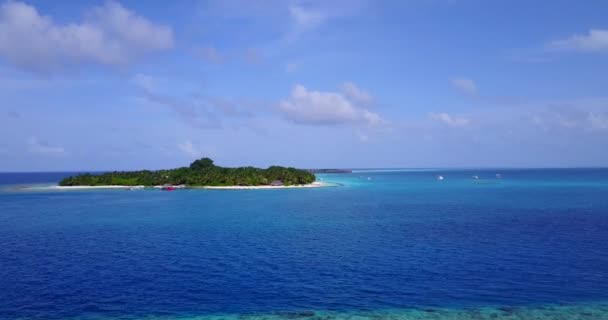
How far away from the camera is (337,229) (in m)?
61.1

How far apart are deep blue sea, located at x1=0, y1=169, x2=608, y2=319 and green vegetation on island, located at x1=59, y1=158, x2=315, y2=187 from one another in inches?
3912

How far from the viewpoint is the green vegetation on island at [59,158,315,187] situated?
169375 mm

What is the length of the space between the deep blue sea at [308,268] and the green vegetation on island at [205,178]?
99.4 metres

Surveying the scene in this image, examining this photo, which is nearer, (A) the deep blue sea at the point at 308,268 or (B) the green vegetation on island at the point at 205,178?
(A) the deep blue sea at the point at 308,268

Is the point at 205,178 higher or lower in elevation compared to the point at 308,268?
higher

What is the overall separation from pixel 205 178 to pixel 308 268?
138 m

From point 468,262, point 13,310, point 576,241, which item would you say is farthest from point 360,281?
point 576,241

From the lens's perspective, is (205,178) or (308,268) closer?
(308,268)

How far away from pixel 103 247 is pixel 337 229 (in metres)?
28.6

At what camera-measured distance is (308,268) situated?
38594mm

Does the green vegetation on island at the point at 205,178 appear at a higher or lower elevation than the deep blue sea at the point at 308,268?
higher

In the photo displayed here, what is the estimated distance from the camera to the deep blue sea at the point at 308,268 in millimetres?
28875

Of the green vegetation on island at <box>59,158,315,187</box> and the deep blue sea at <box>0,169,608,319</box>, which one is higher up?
the green vegetation on island at <box>59,158,315,187</box>

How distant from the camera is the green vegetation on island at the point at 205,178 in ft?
556
